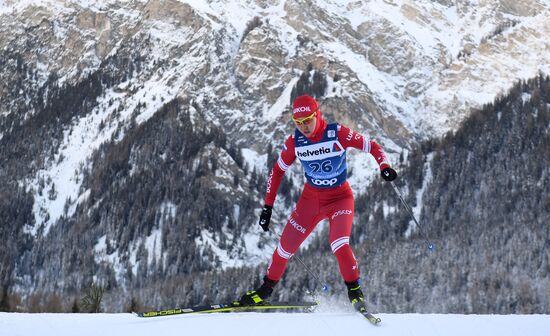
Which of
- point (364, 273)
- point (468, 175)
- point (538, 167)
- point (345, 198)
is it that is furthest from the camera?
point (468, 175)

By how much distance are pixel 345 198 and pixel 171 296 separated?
5359 inches

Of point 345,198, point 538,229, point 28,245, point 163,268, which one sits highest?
point 345,198

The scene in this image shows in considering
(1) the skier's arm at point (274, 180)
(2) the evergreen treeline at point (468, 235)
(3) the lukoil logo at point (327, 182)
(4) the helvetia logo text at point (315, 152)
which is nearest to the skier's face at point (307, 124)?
(4) the helvetia logo text at point (315, 152)

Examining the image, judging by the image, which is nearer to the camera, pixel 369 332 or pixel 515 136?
pixel 369 332

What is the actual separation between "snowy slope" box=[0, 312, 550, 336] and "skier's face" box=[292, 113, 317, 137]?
9.95 feet

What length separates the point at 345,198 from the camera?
34.8 ft

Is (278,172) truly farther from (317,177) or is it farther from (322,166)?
(322,166)

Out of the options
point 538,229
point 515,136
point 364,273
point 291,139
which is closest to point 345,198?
point 291,139

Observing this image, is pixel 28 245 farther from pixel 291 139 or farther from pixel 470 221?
pixel 291 139

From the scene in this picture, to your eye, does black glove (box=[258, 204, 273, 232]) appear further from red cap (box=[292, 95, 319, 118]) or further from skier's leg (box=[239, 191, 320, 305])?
red cap (box=[292, 95, 319, 118])

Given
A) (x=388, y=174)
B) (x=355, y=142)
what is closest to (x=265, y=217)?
(x=355, y=142)

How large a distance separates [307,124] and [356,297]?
2894 mm

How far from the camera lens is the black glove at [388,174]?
9773mm

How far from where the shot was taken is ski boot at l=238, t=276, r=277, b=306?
10492 millimetres
